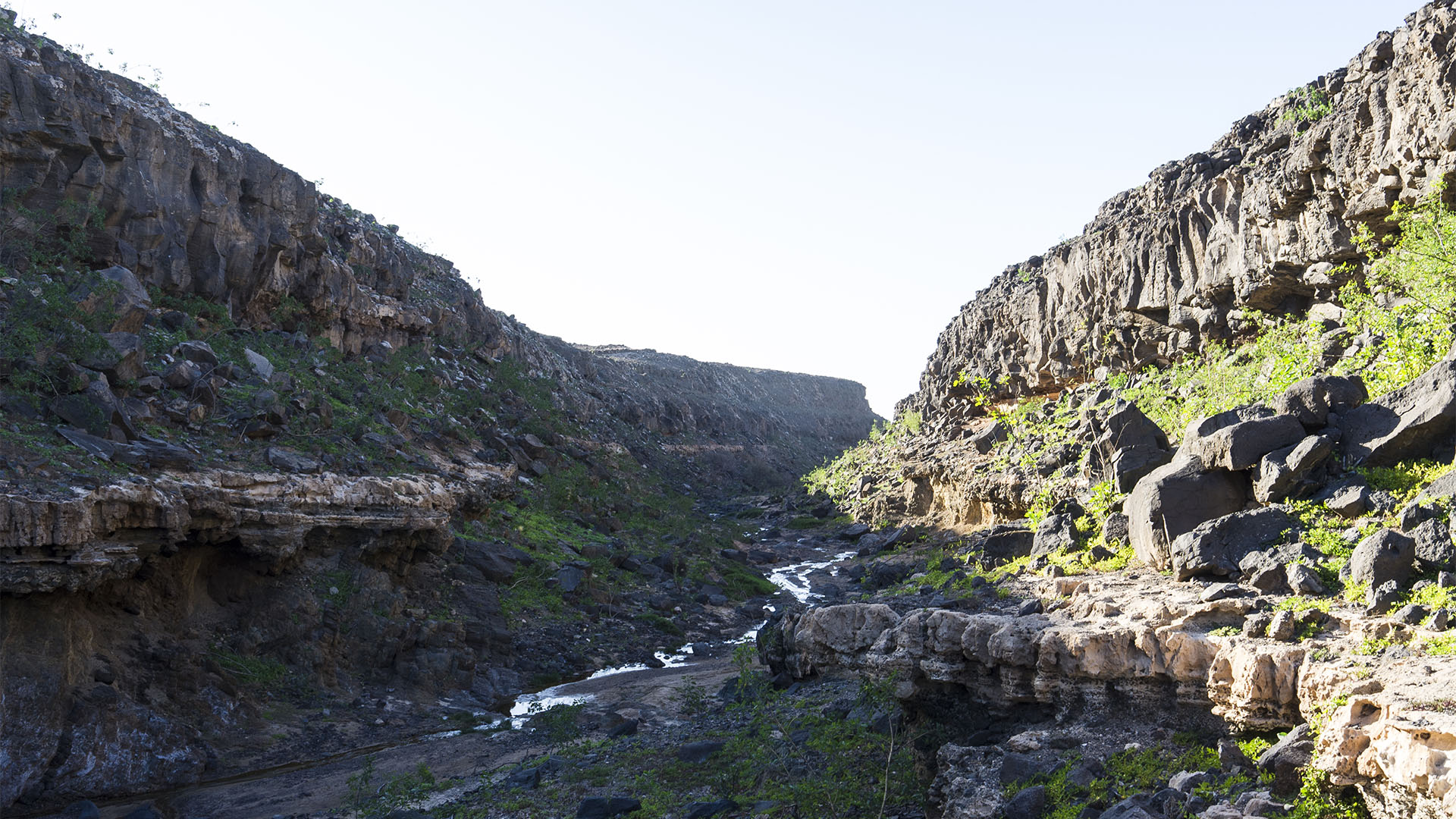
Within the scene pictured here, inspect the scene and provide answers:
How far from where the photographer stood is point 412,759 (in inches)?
715

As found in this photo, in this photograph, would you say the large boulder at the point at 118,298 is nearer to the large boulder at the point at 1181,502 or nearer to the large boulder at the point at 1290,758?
the large boulder at the point at 1181,502

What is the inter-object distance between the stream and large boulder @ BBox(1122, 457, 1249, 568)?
11760mm

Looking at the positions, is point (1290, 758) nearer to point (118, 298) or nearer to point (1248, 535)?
point (1248, 535)

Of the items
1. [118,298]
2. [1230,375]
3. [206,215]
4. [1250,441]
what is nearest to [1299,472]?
[1250,441]

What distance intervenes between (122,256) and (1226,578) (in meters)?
27.6

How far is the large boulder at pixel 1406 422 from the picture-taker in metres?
13.0

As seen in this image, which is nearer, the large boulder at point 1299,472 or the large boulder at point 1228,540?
the large boulder at point 1228,540

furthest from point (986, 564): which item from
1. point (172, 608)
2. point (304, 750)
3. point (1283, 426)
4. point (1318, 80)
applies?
point (1318, 80)

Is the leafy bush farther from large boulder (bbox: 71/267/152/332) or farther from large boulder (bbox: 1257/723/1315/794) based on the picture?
large boulder (bbox: 71/267/152/332)

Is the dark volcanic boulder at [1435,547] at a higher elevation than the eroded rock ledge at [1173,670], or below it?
higher

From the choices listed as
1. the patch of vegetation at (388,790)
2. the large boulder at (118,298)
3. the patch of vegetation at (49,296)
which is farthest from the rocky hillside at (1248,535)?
the large boulder at (118,298)

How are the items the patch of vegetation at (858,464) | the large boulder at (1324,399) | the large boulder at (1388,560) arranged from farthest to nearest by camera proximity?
the patch of vegetation at (858,464)
the large boulder at (1324,399)
the large boulder at (1388,560)

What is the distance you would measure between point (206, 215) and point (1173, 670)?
96.5ft

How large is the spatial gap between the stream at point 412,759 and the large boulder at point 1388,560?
577 inches
